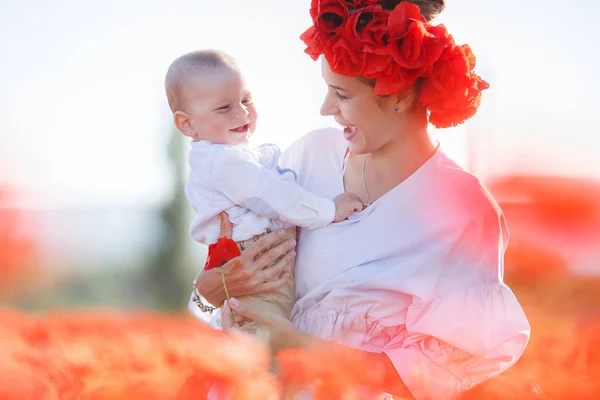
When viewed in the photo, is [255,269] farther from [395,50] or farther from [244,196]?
[395,50]

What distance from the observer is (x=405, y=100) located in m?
2.72

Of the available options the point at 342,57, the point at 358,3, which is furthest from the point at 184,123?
the point at 358,3

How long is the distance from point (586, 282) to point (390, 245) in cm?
388

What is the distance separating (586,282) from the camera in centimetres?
607

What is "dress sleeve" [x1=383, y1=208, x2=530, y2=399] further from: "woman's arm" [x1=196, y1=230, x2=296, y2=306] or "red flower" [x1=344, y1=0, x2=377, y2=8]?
"red flower" [x1=344, y1=0, x2=377, y2=8]

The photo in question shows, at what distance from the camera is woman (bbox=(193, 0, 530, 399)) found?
2604 millimetres

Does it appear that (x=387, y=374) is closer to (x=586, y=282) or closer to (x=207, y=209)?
(x=207, y=209)

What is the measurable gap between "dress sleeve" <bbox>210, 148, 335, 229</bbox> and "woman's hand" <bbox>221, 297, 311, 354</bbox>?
32cm

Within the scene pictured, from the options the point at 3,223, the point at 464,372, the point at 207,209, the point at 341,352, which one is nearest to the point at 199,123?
the point at 207,209

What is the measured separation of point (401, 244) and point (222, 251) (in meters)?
0.60

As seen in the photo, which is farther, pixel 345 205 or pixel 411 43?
pixel 345 205

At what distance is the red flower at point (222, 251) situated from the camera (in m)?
2.74

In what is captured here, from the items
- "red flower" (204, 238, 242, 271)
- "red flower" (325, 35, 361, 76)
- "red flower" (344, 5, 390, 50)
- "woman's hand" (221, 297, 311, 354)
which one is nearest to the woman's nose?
"red flower" (325, 35, 361, 76)

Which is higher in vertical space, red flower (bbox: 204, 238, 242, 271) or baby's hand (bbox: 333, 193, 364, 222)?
baby's hand (bbox: 333, 193, 364, 222)
